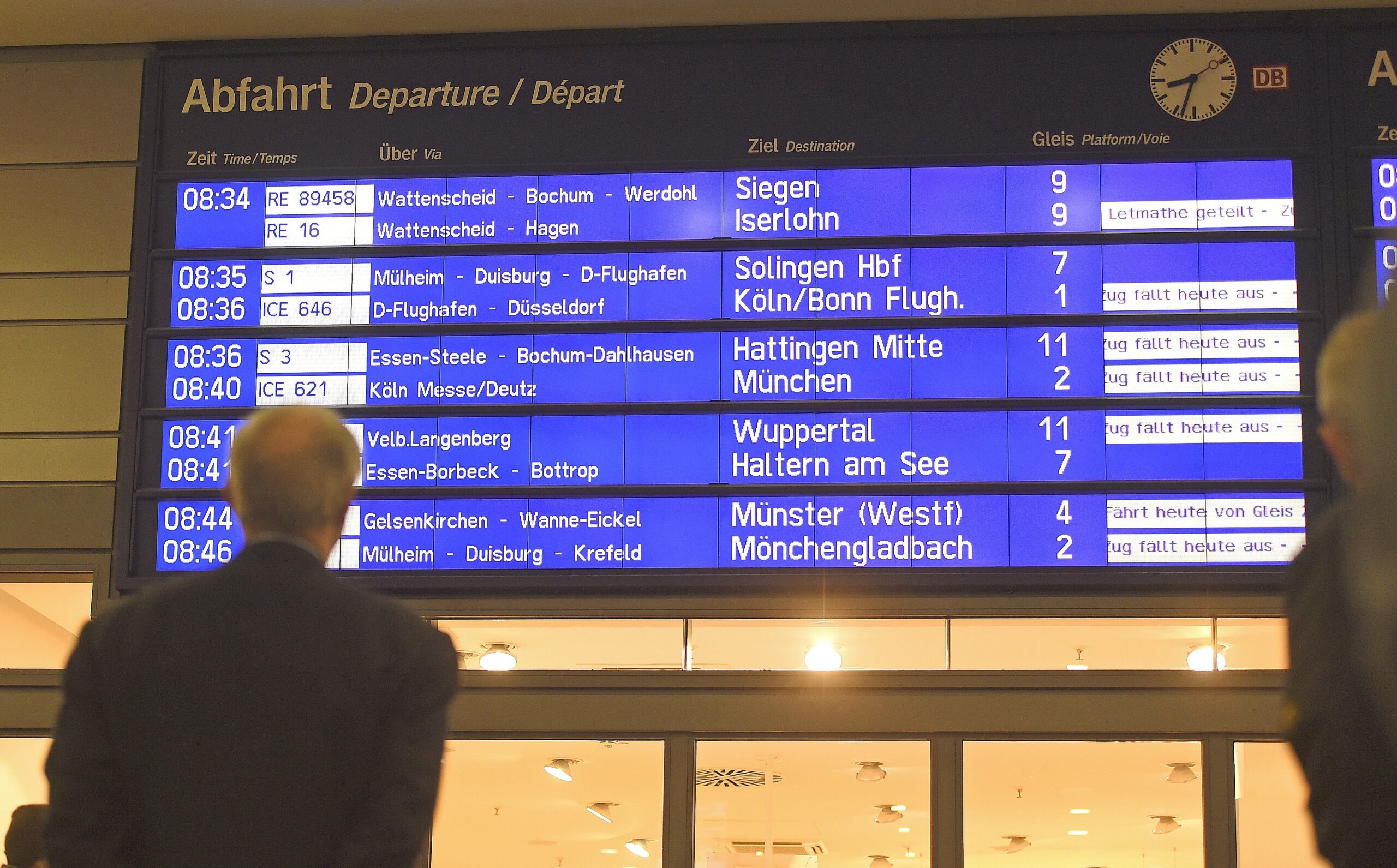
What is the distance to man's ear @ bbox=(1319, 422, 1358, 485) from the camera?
1378mm

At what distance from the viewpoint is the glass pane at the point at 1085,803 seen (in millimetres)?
4965

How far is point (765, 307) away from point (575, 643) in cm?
137

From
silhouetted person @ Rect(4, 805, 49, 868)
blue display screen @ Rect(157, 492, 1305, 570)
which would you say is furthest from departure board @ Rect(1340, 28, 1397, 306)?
silhouetted person @ Rect(4, 805, 49, 868)

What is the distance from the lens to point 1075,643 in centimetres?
509

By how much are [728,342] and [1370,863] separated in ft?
12.5

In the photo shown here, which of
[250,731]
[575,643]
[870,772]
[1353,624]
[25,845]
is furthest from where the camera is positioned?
[575,643]

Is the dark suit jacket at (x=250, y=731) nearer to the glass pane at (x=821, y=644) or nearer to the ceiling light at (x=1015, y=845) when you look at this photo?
the glass pane at (x=821, y=644)

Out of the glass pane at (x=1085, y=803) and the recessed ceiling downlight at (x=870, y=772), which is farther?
the recessed ceiling downlight at (x=870, y=772)

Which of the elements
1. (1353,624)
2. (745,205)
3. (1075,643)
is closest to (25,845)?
(1353,624)

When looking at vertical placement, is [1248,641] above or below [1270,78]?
below

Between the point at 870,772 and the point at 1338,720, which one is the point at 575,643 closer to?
the point at 870,772

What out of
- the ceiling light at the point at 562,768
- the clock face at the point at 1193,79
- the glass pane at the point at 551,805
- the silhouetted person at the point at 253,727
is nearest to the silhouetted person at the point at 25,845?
the silhouetted person at the point at 253,727

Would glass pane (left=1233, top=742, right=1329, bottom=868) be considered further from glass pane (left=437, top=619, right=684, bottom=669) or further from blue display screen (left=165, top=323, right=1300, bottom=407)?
glass pane (left=437, top=619, right=684, bottom=669)

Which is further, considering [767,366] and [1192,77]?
[1192,77]
